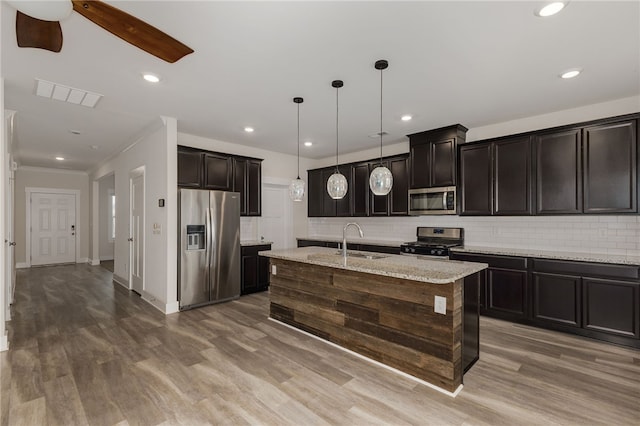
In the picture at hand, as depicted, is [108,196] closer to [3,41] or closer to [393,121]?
[3,41]

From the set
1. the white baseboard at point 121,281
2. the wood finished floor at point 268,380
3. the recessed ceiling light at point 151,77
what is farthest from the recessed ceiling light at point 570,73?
the white baseboard at point 121,281

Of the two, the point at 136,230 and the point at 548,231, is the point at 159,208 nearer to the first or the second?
the point at 136,230

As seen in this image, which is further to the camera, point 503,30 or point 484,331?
point 484,331

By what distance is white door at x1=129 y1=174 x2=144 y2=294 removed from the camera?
512 cm

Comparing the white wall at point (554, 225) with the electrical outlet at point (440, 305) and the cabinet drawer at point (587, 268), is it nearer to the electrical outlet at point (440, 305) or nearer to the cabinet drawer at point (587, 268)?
the cabinet drawer at point (587, 268)

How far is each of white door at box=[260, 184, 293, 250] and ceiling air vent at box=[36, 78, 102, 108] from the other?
317cm

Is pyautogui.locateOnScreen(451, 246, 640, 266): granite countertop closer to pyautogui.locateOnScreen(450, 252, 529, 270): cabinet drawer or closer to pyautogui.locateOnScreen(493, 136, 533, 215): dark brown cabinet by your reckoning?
pyautogui.locateOnScreen(450, 252, 529, 270): cabinet drawer

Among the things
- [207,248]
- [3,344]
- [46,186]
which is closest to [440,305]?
[207,248]

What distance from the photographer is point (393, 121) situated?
14.1ft

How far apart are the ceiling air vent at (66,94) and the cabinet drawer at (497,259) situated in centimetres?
483

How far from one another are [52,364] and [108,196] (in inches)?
309

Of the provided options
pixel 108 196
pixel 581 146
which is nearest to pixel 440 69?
pixel 581 146

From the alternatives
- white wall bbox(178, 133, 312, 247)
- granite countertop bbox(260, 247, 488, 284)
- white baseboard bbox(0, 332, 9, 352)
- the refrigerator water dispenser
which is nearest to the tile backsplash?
granite countertop bbox(260, 247, 488, 284)

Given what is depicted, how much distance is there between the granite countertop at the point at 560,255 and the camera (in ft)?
10.4
